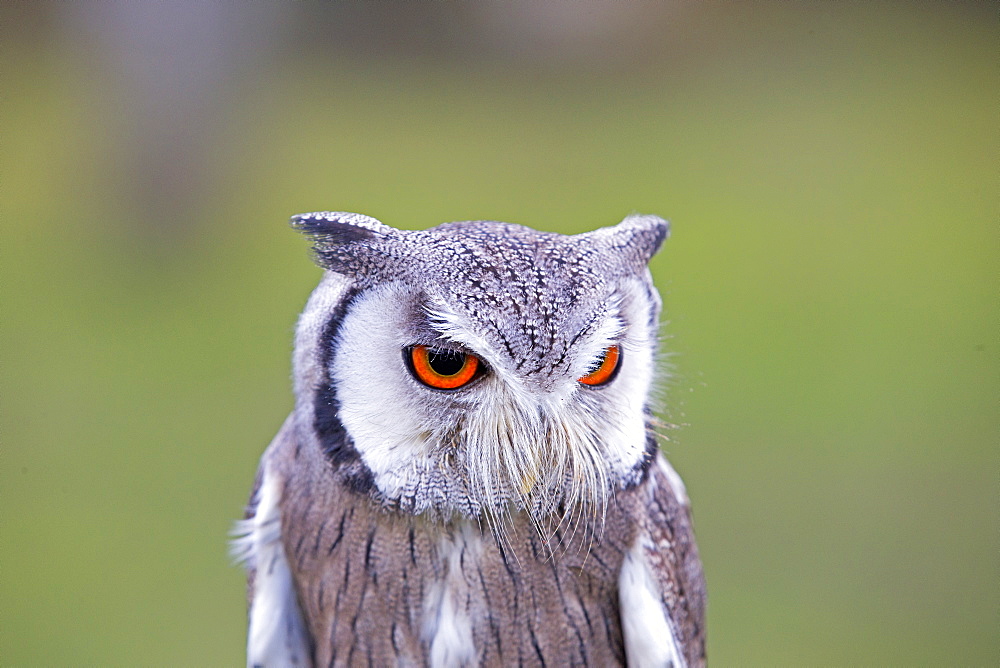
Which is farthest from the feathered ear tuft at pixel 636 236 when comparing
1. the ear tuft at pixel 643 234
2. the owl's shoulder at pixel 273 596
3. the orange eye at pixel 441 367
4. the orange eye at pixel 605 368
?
the owl's shoulder at pixel 273 596

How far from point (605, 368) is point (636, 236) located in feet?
0.57

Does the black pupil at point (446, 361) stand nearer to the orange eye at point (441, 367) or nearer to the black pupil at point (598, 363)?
the orange eye at point (441, 367)

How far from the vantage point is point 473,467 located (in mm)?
936

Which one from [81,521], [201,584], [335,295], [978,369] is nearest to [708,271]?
[978,369]

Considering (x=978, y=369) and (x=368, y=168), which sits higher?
(x=368, y=168)

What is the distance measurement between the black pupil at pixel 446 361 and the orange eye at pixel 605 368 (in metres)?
0.14

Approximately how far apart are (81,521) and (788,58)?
464 centimetres

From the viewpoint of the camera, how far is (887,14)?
5156 millimetres

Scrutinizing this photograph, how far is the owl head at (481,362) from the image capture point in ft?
2.80

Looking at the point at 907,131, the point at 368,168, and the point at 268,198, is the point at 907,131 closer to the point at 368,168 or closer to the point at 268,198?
the point at 368,168

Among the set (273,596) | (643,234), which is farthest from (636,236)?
(273,596)

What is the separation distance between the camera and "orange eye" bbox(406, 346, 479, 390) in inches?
34.5

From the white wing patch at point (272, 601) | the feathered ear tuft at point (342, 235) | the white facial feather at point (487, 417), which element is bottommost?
the white wing patch at point (272, 601)

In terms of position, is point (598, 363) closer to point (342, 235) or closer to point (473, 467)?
point (473, 467)
